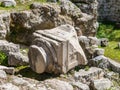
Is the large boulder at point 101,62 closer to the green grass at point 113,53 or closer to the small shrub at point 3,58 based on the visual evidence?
the green grass at point 113,53

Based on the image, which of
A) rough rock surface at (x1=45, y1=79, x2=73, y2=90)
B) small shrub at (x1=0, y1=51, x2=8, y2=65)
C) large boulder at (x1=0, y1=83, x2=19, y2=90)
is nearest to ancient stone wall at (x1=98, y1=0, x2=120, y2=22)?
small shrub at (x1=0, y1=51, x2=8, y2=65)

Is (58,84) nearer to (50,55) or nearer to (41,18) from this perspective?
(50,55)

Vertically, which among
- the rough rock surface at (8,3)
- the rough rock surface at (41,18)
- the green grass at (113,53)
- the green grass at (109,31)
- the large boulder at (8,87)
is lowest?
the green grass at (109,31)

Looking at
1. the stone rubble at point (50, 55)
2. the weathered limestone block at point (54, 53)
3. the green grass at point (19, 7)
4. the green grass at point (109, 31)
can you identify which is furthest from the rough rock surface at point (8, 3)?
the green grass at point (109, 31)

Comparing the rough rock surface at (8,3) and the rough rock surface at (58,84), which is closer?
the rough rock surface at (58,84)

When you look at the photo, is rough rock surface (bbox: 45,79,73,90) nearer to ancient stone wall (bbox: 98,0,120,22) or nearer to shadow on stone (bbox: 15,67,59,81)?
shadow on stone (bbox: 15,67,59,81)

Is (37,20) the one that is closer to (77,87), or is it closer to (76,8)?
(76,8)

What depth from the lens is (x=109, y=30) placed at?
18.9m

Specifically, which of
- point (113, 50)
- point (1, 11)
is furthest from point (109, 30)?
point (1, 11)

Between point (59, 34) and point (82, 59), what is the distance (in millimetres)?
843

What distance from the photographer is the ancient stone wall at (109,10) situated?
1982 cm

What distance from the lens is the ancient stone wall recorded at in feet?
65.0

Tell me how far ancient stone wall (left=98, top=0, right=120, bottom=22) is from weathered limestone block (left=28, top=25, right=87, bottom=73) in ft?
33.0

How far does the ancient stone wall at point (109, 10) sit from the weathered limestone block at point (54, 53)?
10.1 m
